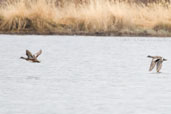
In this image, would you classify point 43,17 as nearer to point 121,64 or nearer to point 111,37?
point 111,37

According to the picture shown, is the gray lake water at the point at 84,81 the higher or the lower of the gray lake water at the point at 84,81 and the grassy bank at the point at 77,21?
the lower

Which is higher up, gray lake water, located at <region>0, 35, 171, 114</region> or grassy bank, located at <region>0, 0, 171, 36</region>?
grassy bank, located at <region>0, 0, 171, 36</region>

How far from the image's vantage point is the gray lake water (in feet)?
29.7

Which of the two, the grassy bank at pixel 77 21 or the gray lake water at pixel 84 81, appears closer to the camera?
the gray lake water at pixel 84 81

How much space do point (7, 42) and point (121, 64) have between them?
24.0 ft

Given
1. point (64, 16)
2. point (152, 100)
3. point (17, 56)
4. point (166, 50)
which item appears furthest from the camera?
point (64, 16)

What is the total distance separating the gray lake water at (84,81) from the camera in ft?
29.7

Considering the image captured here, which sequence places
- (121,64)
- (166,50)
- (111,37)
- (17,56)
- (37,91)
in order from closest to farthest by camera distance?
(37,91) < (121,64) < (17,56) < (166,50) < (111,37)

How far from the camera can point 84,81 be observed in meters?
11.9

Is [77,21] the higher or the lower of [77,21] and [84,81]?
the higher

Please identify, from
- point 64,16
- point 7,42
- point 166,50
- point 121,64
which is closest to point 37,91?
point 121,64

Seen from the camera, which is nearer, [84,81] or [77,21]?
[84,81]

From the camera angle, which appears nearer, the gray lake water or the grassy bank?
the gray lake water

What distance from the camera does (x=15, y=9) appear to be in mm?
26125
